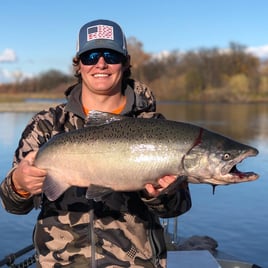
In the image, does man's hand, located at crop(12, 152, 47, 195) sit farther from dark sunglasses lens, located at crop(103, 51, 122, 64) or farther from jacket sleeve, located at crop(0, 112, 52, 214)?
dark sunglasses lens, located at crop(103, 51, 122, 64)

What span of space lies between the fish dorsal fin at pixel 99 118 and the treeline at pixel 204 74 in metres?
80.6

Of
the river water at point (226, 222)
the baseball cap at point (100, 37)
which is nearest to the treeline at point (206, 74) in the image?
the river water at point (226, 222)

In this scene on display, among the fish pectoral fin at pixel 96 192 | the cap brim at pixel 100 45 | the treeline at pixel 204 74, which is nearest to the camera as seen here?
the fish pectoral fin at pixel 96 192

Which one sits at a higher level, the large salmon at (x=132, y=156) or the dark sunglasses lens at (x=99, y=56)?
the dark sunglasses lens at (x=99, y=56)

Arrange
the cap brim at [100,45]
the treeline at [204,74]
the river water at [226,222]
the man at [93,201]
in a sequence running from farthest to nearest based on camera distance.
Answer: the treeline at [204,74]
the river water at [226,222]
the cap brim at [100,45]
the man at [93,201]

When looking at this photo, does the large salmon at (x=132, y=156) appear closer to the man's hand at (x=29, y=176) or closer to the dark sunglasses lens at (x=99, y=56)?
the man's hand at (x=29, y=176)

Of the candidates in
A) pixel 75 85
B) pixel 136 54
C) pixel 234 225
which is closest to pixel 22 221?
pixel 234 225

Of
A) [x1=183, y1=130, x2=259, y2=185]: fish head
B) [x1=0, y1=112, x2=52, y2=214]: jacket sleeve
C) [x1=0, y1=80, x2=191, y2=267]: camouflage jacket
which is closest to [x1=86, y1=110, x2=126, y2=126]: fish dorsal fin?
[x1=0, y1=80, x2=191, y2=267]: camouflage jacket

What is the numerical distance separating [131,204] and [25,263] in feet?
8.47

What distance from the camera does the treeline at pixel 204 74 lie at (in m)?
85.5

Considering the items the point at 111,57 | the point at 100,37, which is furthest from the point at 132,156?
the point at 100,37

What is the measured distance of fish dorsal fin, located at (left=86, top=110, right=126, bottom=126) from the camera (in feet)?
9.21

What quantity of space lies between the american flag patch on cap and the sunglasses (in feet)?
0.28

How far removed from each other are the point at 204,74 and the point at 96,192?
92084 mm
